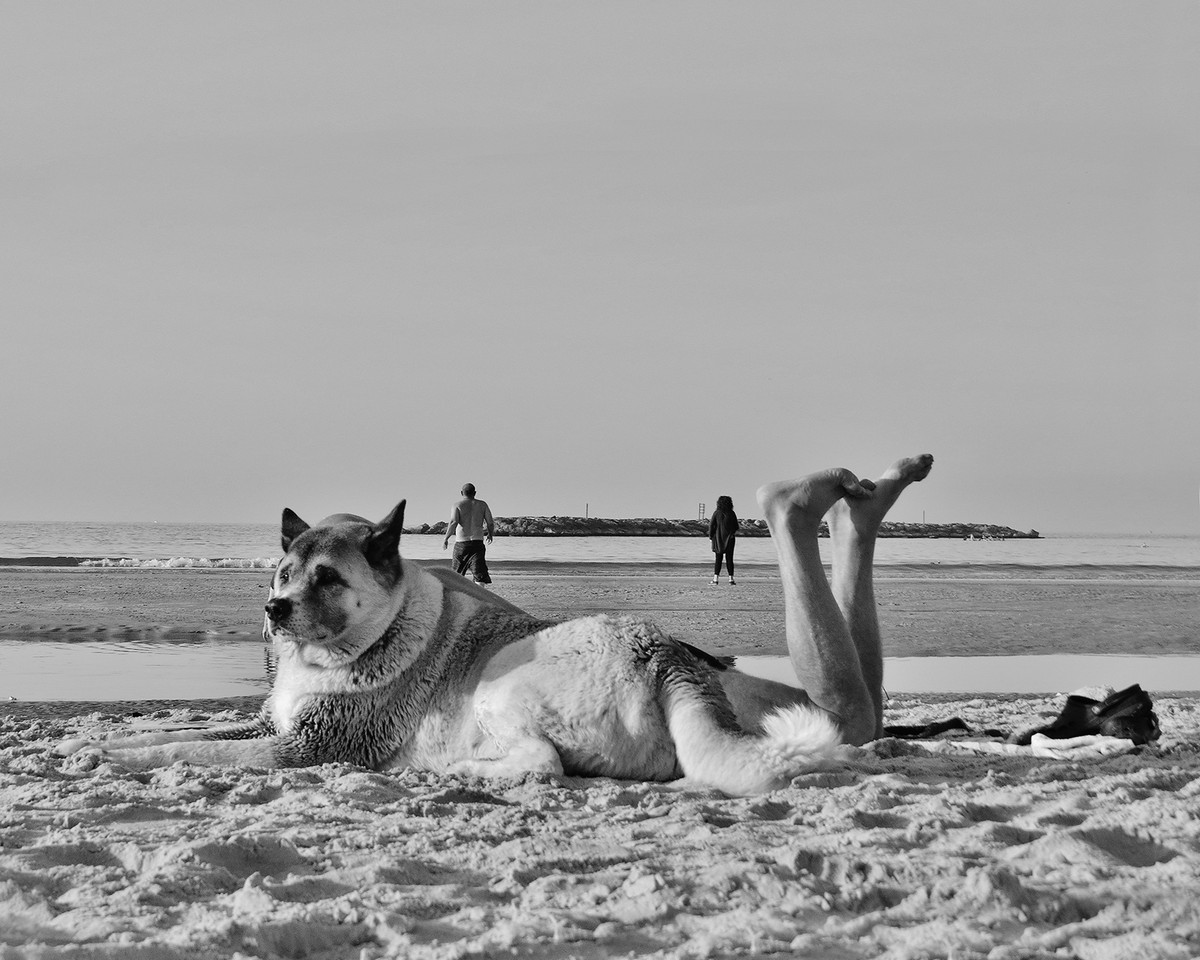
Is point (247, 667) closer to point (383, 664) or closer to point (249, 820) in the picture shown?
point (383, 664)

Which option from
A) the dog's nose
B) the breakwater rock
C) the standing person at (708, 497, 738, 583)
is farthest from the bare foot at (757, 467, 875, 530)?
the breakwater rock

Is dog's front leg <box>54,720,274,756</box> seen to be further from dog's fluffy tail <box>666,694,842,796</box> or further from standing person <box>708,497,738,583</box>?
standing person <box>708,497,738,583</box>

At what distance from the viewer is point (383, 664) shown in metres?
5.20

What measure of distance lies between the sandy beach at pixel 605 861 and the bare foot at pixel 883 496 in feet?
3.77

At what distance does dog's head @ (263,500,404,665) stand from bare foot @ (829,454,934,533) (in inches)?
87.7

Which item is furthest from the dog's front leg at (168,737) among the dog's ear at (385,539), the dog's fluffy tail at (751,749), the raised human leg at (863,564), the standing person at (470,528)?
the standing person at (470,528)

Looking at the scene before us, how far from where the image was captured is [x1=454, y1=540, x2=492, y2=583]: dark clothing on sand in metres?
16.3

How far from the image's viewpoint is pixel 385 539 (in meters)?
5.16

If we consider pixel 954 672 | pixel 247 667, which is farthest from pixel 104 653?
pixel 954 672

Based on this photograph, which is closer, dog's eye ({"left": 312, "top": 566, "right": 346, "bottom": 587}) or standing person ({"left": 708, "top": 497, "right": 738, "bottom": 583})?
dog's eye ({"left": 312, "top": 566, "right": 346, "bottom": 587})

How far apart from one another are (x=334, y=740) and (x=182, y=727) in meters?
1.03

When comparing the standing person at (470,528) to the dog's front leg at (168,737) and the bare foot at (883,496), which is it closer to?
the dog's front leg at (168,737)

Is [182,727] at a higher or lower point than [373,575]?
lower

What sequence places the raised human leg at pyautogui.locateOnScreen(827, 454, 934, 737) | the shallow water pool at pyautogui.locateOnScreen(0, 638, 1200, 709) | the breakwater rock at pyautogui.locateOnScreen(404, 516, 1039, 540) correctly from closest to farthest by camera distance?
1. the raised human leg at pyautogui.locateOnScreen(827, 454, 934, 737)
2. the shallow water pool at pyautogui.locateOnScreen(0, 638, 1200, 709)
3. the breakwater rock at pyautogui.locateOnScreen(404, 516, 1039, 540)
